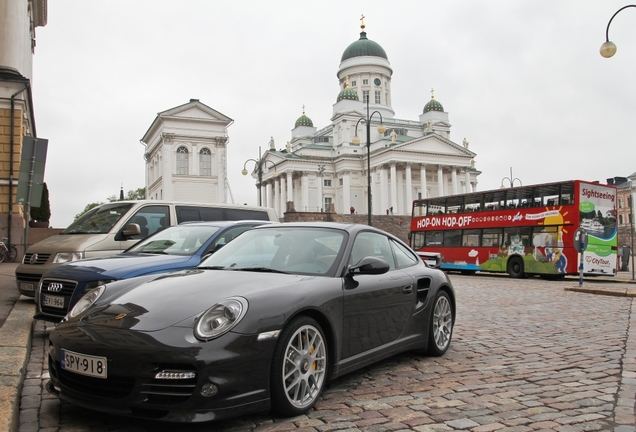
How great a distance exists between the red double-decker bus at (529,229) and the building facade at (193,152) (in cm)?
3666

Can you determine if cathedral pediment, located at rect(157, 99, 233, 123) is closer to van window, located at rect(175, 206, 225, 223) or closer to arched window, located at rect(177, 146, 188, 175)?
arched window, located at rect(177, 146, 188, 175)

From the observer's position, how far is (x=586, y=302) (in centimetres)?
1209

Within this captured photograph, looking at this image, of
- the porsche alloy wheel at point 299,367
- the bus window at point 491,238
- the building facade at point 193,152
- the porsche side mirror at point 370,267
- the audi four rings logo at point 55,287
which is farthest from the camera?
the building facade at point 193,152

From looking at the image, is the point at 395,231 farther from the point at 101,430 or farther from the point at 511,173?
the point at 101,430

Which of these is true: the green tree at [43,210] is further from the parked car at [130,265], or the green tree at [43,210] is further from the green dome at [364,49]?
the green dome at [364,49]

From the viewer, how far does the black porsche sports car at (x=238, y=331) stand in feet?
11.0

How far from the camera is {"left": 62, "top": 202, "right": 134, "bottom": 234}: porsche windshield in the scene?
30.5 feet

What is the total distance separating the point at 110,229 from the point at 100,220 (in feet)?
1.82

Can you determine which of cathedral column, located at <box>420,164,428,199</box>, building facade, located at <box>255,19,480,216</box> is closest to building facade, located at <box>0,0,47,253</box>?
building facade, located at <box>255,19,480,216</box>

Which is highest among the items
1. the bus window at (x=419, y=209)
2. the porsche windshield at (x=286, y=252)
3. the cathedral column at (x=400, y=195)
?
the cathedral column at (x=400, y=195)

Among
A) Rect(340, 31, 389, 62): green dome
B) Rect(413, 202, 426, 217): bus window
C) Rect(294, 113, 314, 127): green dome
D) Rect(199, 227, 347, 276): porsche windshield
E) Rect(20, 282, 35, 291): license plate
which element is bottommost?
Rect(20, 282, 35, 291): license plate

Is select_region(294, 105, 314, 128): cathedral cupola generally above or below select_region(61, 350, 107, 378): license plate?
above

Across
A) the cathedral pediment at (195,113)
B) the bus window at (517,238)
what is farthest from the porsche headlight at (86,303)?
the cathedral pediment at (195,113)

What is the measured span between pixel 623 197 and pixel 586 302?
320 ft
